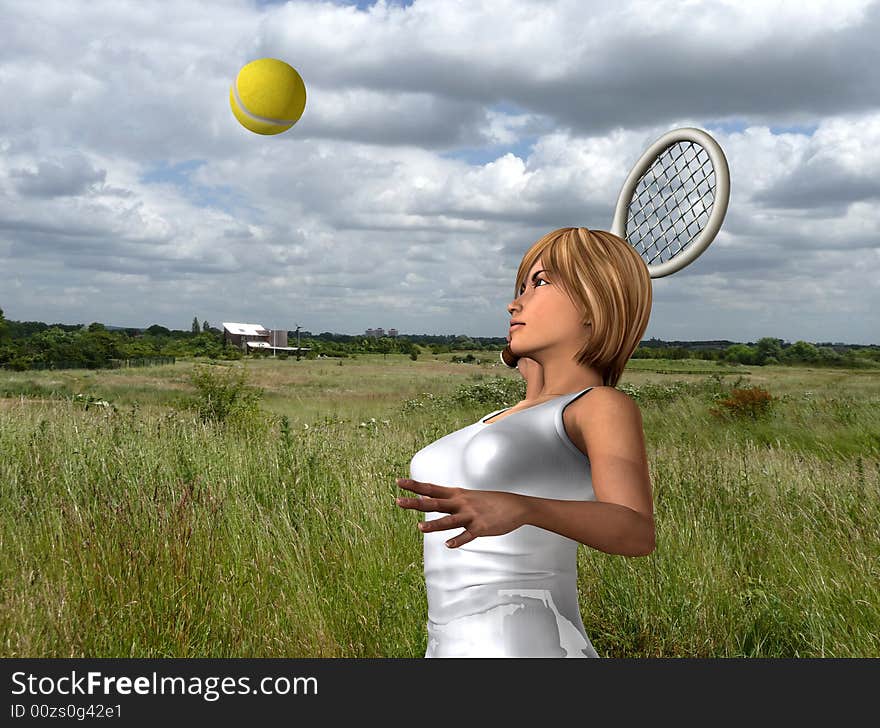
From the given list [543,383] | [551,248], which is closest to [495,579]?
[543,383]

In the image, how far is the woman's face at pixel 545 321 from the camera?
1709 millimetres

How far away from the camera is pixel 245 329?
1208 inches

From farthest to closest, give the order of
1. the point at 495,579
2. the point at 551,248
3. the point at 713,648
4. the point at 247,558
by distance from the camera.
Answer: the point at 247,558 → the point at 713,648 → the point at 551,248 → the point at 495,579

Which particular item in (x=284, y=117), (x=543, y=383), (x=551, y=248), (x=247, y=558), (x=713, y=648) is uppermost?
(x=284, y=117)

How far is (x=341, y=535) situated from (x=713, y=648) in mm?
1725

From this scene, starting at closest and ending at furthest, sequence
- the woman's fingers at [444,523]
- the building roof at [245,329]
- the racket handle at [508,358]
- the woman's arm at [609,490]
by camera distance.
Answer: the woman's fingers at [444,523] → the woman's arm at [609,490] → the racket handle at [508,358] → the building roof at [245,329]

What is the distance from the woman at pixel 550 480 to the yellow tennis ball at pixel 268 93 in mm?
2642

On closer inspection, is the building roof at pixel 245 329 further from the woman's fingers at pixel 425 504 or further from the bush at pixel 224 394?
the woman's fingers at pixel 425 504

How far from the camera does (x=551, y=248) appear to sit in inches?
68.3

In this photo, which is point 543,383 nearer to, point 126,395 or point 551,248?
point 551,248

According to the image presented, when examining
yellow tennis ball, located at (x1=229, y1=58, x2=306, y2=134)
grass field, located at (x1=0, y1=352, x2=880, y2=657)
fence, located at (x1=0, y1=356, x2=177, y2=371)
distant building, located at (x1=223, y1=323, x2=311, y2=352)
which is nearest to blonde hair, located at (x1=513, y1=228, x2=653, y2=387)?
grass field, located at (x1=0, y1=352, x2=880, y2=657)

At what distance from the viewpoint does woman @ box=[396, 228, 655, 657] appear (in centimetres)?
140

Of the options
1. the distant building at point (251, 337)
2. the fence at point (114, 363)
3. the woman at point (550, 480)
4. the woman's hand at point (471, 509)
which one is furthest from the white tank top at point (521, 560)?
the fence at point (114, 363)

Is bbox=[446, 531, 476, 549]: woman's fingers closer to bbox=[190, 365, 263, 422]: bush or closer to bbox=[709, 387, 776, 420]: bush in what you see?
bbox=[190, 365, 263, 422]: bush
